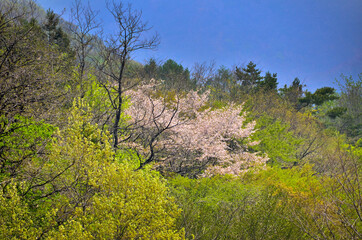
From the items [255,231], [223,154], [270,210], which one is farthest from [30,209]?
[223,154]

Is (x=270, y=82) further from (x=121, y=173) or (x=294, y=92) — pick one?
(x=121, y=173)

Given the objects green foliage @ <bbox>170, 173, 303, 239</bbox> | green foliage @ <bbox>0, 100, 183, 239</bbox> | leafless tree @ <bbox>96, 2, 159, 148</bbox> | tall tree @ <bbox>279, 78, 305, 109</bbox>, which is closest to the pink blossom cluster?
leafless tree @ <bbox>96, 2, 159, 148</bbox>

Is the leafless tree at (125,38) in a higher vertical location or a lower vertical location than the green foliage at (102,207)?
higher

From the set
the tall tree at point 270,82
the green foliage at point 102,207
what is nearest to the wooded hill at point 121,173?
the green foliage at point 102,207

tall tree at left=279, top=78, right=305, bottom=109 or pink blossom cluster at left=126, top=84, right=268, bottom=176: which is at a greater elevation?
tall tree at left=279, top=78, right=305, bottom=109

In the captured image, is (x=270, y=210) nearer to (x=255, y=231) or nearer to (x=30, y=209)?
(x=255, y=231)

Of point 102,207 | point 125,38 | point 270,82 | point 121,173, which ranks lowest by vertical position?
point 102,207

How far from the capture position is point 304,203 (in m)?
8.35

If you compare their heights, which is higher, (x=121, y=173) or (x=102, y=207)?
(x=121, y=173)

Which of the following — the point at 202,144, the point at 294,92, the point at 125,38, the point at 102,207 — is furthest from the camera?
the point at 294,92

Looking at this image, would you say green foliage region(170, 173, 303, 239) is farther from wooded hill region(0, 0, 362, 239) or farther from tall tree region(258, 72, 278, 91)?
tall tree region(258, 72, 278, 91)

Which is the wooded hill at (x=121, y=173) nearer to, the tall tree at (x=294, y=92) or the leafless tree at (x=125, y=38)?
the leafless tree at (x=125, y=38)

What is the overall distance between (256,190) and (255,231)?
261 cm

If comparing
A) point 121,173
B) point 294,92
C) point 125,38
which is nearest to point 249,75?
point 294,92
